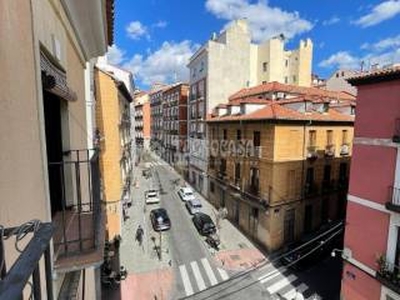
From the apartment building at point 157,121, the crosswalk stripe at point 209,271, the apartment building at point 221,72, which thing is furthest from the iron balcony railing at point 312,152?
the apartment building at point 157,121

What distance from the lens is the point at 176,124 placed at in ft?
124

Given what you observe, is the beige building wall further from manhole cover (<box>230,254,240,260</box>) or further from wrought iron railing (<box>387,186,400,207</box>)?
wrought iron railing (<box>387,186,400,207</box>)

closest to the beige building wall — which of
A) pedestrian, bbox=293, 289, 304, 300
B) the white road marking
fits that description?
the white road marking

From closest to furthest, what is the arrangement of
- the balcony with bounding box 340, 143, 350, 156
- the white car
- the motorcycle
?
the motorcycle < the balcony with bounding box 340, 143, 350, 156 < the white car

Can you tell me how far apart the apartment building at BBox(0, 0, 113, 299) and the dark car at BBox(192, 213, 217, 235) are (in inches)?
551

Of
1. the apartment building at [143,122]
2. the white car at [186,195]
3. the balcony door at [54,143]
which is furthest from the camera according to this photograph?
the apartment building at [143,122]

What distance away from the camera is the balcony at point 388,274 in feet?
27.6

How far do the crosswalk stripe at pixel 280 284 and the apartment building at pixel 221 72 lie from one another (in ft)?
Result: 46.7

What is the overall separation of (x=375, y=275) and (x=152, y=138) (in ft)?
177

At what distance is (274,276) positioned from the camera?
14102 millimetres

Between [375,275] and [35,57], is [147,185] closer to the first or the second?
[375,275]

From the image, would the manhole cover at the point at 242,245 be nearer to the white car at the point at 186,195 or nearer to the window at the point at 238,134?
the window at the point at 238,134

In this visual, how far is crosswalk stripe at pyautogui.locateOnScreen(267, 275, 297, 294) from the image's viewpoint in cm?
1291

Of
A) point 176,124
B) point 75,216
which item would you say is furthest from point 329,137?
point 176,124
